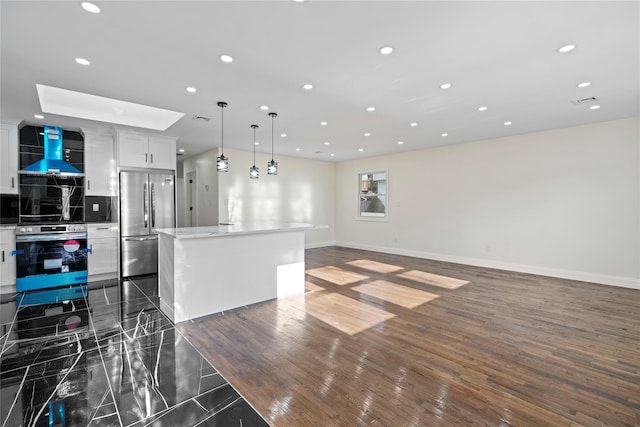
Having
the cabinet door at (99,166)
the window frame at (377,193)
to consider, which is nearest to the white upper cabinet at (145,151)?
the cabinet door at (99,166)

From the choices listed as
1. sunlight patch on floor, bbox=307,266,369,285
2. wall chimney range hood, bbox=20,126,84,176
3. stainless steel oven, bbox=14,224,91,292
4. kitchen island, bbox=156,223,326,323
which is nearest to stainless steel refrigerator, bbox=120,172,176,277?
stainless steel oven, bbox=14,224,91,292

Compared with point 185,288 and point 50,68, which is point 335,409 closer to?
point 185,288

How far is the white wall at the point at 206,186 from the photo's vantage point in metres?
6.90

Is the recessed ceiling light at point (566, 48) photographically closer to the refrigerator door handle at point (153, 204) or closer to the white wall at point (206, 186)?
the refrigerator door handle at point (153, 204)

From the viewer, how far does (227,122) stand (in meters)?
4.76

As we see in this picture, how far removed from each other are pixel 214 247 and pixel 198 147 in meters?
4.06

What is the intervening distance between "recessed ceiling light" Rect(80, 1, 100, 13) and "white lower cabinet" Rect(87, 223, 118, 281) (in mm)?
3912

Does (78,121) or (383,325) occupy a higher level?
(78,121)

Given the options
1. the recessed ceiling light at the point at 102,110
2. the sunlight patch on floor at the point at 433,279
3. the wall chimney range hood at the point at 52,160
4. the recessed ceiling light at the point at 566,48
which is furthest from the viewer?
the sunlight patch on floor at the point at 433,279

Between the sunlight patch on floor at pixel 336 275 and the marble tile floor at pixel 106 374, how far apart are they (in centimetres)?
264

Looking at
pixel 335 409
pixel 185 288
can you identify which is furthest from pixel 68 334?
pixel 335 409

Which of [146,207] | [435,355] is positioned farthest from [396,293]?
[146,207]

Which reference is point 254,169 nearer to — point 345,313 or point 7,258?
point 345,313

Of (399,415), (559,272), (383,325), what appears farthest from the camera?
(559,272)
